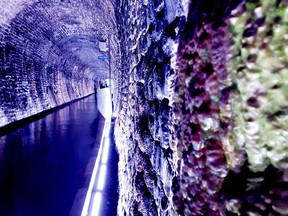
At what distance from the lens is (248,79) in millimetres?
456

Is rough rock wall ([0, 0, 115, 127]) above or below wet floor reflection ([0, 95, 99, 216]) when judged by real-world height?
above

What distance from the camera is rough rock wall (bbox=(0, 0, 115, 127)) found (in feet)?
21.6

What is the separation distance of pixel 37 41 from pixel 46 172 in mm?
7007

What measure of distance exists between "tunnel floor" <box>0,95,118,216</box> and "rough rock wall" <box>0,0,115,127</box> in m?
2.61

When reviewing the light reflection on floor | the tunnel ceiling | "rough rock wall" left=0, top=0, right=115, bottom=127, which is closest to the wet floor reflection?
the light reflection on floor

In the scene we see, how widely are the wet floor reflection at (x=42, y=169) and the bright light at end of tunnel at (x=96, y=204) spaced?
34 centimetres

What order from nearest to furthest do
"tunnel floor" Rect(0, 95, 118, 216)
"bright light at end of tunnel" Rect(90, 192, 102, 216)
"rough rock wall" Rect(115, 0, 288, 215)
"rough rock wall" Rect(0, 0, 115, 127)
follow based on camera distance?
1. "rough rock wall" Rect(115, 0, 288, 215)
2. "bright light at end of tunnel" Rect(90, 192, 102, 216)
3. "tunnel floor" Rect(0, 95, 118, 216)
4. "rough rock wall" Rect(0, 0, 115, 127)

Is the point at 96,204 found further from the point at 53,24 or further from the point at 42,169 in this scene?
the point at 53,24

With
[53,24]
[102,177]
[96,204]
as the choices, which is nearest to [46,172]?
[102,177]

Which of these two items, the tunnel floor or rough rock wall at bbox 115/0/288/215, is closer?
rough rock wall at bbox 115/0/288/215

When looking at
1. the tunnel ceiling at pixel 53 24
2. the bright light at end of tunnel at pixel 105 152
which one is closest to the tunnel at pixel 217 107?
the bright light at end of tunnel at pixel 105 152

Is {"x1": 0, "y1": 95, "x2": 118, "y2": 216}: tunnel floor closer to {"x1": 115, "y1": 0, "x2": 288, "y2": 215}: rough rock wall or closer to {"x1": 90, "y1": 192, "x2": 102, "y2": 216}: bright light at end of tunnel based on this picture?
{"x1": 90, "y1": 192, "x2": 102, "y2": 216}: bright light at end of tunnel

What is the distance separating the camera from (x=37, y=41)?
30.2 feet

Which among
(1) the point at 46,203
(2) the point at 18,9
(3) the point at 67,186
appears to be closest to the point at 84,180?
(3) the point at 67,186
